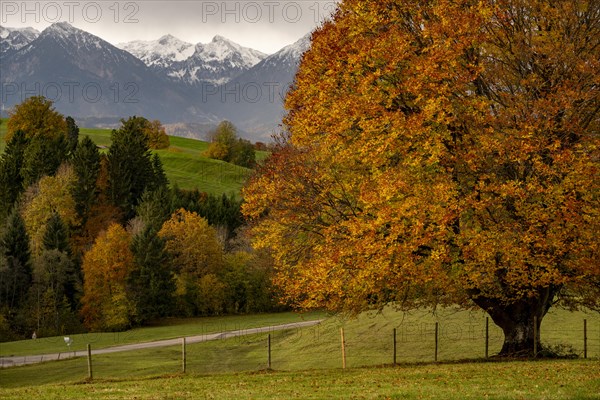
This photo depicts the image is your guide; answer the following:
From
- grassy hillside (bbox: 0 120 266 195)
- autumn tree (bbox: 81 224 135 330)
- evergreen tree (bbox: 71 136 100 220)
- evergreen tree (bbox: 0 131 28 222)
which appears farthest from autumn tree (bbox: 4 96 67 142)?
autumn tree (bbox: 81 224 135 330)

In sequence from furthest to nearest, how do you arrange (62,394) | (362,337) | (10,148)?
(10,148), (362,337), (62,394)

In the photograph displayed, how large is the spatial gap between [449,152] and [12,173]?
11811cm

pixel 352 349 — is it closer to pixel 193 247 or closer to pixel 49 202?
pixel 193 247

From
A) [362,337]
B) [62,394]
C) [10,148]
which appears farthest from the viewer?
[10,148]

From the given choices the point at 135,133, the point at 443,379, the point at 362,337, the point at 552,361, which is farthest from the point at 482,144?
the point at 135,133

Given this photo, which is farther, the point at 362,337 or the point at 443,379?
the point at 362,337

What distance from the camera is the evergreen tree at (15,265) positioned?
90.7m

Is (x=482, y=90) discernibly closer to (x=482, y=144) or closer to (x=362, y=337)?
(x=482, y=144)

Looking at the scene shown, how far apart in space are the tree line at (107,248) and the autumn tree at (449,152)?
180 feet

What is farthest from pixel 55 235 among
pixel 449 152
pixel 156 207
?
pixel 449 152

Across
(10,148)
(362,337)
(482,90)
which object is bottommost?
(362,337)

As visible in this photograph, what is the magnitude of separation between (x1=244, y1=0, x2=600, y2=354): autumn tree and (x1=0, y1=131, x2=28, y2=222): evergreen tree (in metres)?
105

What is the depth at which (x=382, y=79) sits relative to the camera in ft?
88.5

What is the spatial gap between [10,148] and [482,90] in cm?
12648
